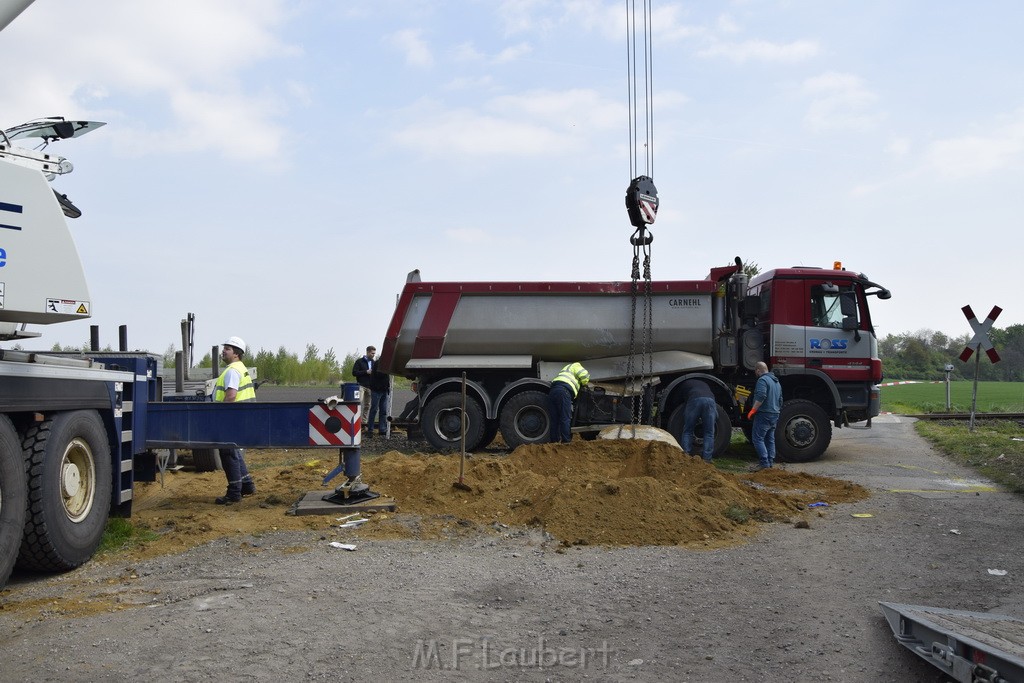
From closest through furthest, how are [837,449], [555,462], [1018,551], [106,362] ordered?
[1018,551] → [106,362] → [555,462] → [837,449]

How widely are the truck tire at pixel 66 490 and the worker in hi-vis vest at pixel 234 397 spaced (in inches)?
65.3

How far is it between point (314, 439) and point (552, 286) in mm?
6578

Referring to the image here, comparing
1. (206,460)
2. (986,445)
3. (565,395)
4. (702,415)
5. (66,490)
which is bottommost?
(986,445)

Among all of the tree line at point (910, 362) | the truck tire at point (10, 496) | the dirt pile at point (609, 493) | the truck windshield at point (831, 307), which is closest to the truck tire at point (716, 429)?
the truck windshield at point (831, 307)

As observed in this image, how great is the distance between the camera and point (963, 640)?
3.97 metres

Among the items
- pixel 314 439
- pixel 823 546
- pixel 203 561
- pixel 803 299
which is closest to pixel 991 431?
pixel 803 299

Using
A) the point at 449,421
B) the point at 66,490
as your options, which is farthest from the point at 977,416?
the point at 66,490

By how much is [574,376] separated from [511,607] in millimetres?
7455

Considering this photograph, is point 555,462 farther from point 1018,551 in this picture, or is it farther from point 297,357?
point 297,357

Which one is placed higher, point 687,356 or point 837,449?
point 687,356

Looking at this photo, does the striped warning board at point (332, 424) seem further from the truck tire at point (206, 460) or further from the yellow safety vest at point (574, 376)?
the yellow safety vest at point (574, 376)

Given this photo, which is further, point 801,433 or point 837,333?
point 837,333

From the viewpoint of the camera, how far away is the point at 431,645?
15.1 feet

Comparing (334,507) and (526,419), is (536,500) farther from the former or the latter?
(526,419)
